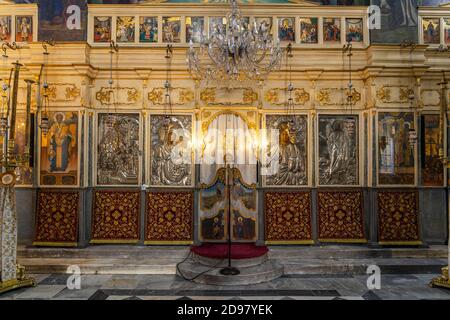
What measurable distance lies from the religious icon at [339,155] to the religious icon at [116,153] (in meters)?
3.86

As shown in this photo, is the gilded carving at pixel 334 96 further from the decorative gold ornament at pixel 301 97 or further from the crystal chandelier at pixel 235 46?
→ the crystal chandelier at pixel 235 46

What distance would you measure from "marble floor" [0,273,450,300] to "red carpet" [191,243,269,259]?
55 centimetres

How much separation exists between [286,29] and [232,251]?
4667 millimetres

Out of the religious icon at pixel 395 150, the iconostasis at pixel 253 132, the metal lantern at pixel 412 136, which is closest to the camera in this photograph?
the metal lantern at pixel 412 136

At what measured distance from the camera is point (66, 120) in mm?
6363

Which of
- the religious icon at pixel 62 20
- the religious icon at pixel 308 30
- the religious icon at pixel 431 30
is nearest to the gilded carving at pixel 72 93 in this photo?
the religious icon at pixel 62 20

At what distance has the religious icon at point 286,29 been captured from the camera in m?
6.79

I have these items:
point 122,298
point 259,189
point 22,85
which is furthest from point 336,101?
point 22,85

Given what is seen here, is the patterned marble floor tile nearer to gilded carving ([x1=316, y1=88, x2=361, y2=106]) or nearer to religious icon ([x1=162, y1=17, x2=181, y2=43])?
religious icon ([x1=162, y1=17, x2=181, y2=43])

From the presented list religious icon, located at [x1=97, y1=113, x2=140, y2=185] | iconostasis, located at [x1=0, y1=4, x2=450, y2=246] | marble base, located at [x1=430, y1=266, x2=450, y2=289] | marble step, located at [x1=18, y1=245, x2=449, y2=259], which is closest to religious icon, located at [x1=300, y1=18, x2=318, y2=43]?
iconostasis, located at [x1=0, y1=4, x2=450, y2=246]

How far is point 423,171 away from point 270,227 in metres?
3.38

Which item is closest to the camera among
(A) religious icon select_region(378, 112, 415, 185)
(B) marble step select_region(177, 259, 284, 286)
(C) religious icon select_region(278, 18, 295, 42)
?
(B) marble step select_region(177, 259, 284, 286)

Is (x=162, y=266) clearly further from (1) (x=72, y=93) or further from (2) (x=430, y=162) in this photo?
(2) (x=430, y=162)

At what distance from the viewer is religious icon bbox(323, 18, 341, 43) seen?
6.81m
